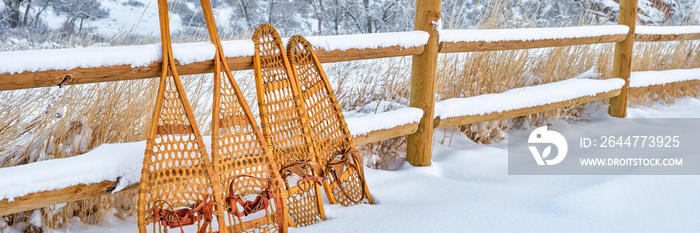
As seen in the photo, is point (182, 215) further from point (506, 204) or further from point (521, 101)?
point (521, 101)

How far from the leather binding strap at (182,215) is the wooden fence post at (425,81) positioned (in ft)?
4.65

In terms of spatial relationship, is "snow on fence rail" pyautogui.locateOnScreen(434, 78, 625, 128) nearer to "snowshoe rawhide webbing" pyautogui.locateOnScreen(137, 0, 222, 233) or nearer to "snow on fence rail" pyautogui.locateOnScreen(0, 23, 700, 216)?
"snow on fence rail" pyautogui.locateOnScreen(0, 23, 700, 216)

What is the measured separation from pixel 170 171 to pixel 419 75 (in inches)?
57.3

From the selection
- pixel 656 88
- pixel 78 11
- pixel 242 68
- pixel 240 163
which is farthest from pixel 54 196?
pixel 78 11

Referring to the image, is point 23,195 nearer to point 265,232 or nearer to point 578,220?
point 265,232

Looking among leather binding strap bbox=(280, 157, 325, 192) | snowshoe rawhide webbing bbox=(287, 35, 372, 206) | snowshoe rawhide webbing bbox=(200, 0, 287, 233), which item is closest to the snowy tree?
snowshoe rawhide webbing bbox=(287, 35, 372, 206)

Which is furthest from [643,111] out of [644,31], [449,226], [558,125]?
[449,226]

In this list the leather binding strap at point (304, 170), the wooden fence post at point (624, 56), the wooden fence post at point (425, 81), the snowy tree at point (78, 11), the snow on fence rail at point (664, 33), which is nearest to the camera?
the leather binding strap at point (304, 170)

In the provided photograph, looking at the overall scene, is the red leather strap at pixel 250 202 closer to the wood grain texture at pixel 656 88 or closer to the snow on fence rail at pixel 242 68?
the snow on fence rail at pixel 242 68

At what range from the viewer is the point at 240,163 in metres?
1.99

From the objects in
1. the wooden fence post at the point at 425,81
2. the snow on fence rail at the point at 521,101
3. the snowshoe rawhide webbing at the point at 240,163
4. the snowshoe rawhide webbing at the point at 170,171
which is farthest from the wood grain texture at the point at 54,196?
the snow on fence rail at the point at 521,101

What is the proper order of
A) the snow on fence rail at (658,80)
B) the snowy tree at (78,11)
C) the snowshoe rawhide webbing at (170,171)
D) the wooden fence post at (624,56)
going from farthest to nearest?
the snowy tree at (78,11) < the snow on fence rail at (658,80) < the wooden fence post at (624,56) < the snowshoe rawhide webbing at (170,171)

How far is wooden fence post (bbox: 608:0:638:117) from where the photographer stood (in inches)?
161

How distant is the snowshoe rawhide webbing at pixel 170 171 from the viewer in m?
1.73
